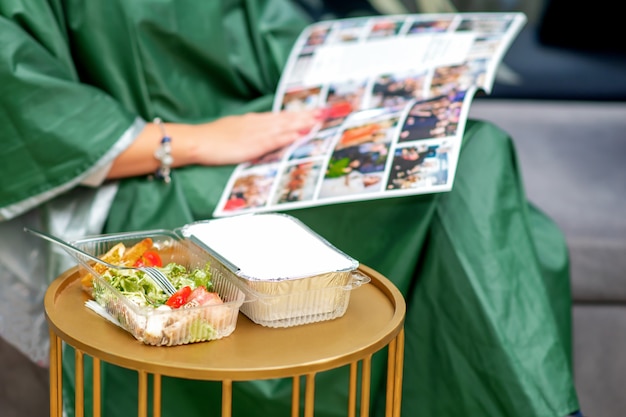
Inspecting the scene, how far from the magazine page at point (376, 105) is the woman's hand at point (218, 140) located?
24mm

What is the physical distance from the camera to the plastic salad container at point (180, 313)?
0.91 m

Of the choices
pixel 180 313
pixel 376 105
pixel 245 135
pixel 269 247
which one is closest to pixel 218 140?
pixel 245 135

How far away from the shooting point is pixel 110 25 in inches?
56.7

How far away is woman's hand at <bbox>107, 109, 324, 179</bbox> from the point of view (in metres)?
1.36

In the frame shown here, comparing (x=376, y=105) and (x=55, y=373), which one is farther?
(x=376, y=105)

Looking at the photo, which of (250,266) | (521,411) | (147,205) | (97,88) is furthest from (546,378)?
(97,88)

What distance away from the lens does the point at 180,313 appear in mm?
912

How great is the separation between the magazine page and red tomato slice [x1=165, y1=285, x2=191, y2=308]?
327 millimetres

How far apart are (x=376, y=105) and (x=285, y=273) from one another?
0.62 m

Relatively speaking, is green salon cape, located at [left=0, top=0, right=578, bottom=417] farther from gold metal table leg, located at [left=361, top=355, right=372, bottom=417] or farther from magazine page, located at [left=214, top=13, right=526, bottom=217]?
gold metal table leg, located at [left=361, top=355, right=372, bottom=417]

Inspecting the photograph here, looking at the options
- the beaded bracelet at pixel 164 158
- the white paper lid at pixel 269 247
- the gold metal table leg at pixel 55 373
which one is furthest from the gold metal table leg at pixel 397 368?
the beaded bracelet at pixel 164 158

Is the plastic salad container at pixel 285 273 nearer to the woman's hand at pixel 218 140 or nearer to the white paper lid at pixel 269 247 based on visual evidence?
the white paper lid at pixel 269 247

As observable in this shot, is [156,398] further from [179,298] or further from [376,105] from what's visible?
[376,105]

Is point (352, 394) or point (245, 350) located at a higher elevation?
point (245, 350)
